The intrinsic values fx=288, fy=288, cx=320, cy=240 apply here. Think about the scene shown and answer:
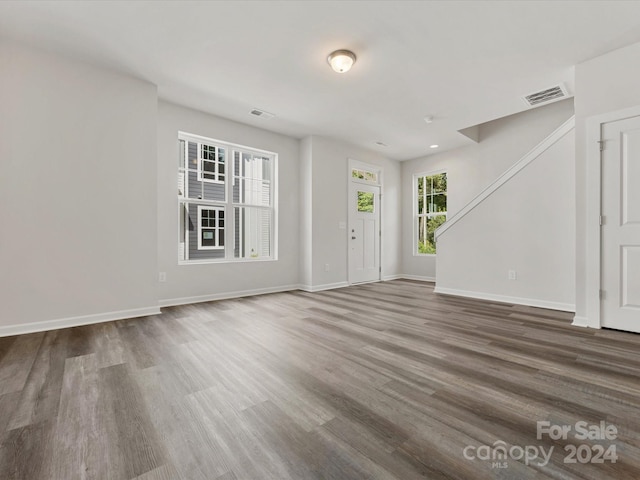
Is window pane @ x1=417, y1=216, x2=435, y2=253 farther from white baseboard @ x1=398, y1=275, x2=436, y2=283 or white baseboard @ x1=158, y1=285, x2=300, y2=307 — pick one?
white baseboard @ x1=158, y1=285, x2=300, y2=307

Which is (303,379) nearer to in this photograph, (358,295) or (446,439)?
(446,439)

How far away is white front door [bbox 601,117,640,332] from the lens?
9.25ft

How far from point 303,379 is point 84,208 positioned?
306cm

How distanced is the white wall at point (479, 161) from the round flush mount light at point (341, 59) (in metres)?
3.98

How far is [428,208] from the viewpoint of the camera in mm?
6816

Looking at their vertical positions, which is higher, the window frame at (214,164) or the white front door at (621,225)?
the window frame at (214,164)

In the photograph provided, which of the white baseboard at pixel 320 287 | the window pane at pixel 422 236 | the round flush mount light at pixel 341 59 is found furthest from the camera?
the window pane at pixel 422 236

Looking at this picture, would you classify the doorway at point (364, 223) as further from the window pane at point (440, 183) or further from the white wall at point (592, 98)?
the white wall at point (592, 98)

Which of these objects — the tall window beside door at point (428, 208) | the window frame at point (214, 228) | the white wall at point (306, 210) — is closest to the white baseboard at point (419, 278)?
the tall window beside door at point (428, 208)

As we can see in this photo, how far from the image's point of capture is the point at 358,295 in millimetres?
4809

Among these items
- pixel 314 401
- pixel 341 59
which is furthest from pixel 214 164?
pixel 314 401

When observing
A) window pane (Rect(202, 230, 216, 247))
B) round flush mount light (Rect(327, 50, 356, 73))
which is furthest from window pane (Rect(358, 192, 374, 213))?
round flush mount light (Rect(327, 50, 356, 73))

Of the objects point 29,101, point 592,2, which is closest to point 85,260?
point 29,101

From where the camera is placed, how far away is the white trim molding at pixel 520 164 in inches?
143
